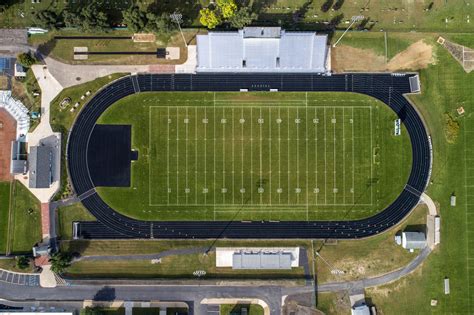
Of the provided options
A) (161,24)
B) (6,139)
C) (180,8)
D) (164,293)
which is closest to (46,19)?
(161,24)

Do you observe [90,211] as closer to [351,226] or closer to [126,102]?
[126,102]

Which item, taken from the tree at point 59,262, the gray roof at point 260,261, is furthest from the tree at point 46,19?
the gray roof at point 260,261

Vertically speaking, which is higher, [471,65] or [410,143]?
[471,65]

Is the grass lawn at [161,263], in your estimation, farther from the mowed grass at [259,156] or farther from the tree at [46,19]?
the tree at [46,19]

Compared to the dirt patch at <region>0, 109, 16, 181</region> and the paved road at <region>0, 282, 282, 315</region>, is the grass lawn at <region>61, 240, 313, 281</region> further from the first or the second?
the dirt patch at <region>0, 109, 16, 181</region>

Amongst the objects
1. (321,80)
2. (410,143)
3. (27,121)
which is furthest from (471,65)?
(27,121)

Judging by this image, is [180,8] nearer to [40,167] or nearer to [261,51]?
[261,51]

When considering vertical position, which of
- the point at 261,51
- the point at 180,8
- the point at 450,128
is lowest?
the point at 450,128
